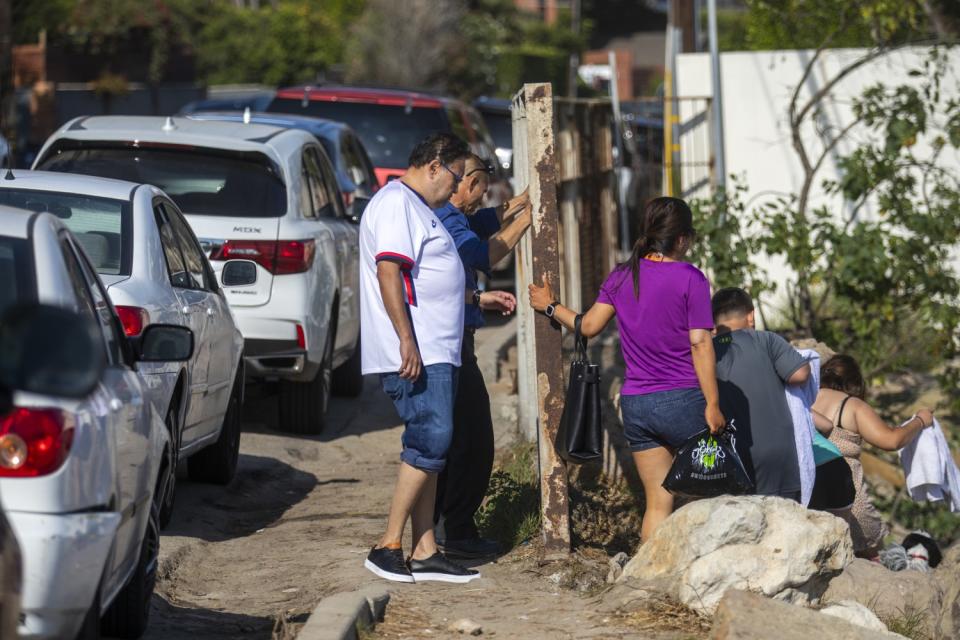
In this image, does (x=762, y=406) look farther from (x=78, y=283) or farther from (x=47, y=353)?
(x=47, y=353)

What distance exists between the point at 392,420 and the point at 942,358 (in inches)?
165

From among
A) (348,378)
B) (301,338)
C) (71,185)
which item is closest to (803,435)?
(301,338)

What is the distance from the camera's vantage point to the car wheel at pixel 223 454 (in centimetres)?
809

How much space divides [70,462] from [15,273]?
2.25 feet

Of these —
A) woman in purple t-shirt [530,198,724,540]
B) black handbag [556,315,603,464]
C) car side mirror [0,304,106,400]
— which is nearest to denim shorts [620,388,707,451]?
woman in purple t-shirt [530,198,724,540]

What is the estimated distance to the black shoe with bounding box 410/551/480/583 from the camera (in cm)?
622

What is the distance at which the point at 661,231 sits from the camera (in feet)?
20.7

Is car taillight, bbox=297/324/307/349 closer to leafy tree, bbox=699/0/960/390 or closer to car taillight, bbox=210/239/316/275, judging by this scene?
car taillight, bbox=210/239/316/275

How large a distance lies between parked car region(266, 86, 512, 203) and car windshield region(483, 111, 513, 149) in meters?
3.22

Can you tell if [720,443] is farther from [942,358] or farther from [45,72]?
[45,72]

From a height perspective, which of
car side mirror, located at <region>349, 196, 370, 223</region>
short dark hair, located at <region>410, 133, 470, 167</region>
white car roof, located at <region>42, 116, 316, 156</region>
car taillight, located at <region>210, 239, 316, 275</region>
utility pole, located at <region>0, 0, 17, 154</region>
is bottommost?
car taillight, located at <region>210, 239, 316, 275</region>

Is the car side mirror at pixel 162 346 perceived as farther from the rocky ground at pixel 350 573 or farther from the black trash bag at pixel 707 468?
the black trash bag at pixel 707 468

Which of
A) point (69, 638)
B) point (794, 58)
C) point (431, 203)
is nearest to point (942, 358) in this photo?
point (794, 58)

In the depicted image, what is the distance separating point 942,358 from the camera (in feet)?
38.2
